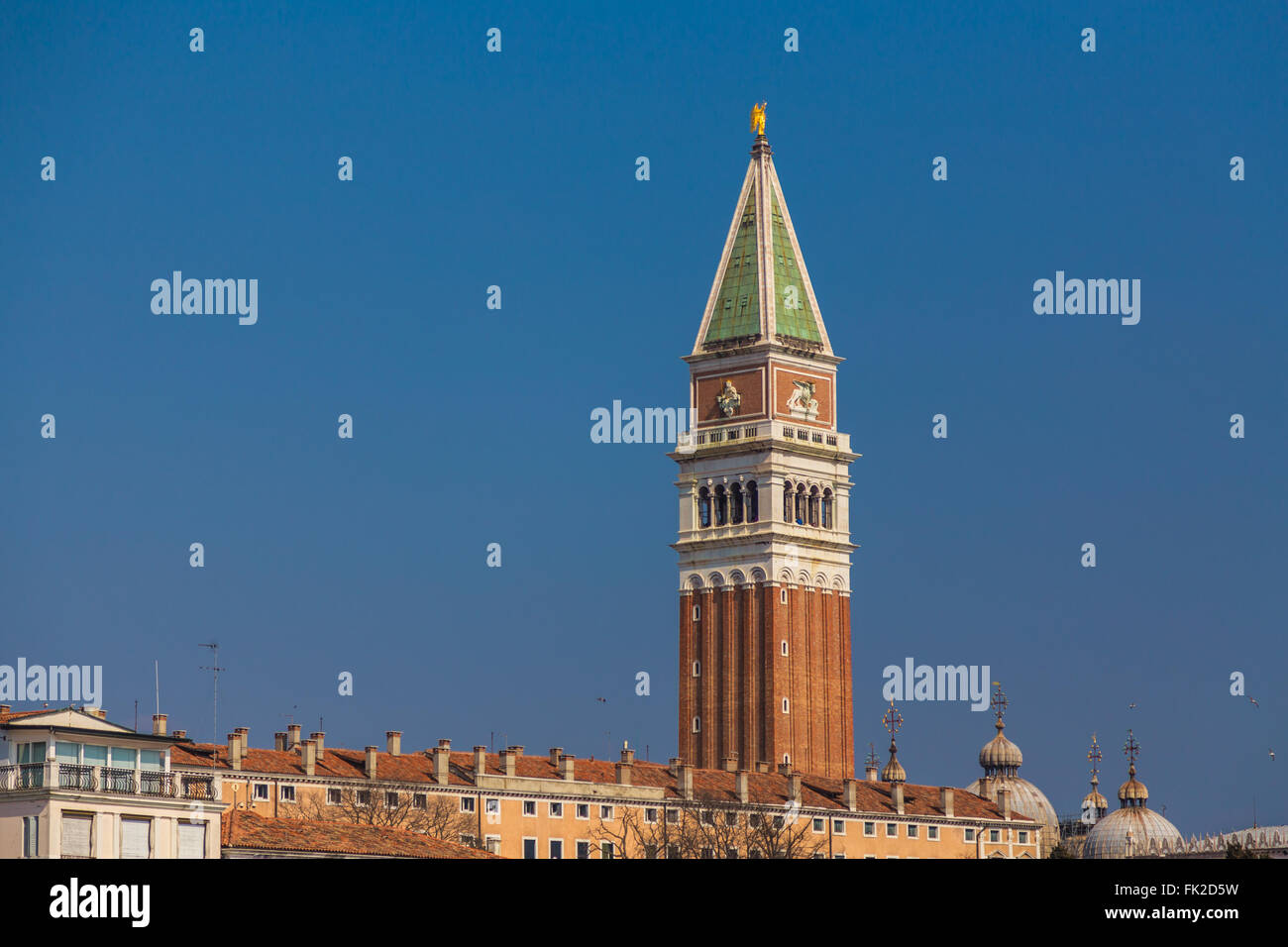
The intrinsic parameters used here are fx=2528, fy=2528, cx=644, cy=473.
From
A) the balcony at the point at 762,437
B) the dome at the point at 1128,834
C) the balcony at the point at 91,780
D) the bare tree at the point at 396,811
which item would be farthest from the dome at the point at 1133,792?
the balcony at the point at 91,780

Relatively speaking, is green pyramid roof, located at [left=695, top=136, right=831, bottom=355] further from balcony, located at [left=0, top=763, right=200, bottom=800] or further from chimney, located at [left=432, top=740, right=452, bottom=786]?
balcony, located at [left=0, top=763, right=200, bottom=800]

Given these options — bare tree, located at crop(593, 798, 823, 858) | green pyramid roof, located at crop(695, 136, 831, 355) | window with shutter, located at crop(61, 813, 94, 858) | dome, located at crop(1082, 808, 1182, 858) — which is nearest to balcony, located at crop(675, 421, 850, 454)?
green pyramid roof, located at crop(695, 136, 831, 355)

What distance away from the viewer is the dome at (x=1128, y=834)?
17425cm

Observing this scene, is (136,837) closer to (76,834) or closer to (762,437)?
(76,834)

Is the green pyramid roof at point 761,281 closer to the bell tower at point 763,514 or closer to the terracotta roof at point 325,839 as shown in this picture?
the bell tower at point 763,514

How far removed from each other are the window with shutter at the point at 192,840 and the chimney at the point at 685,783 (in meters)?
52.5

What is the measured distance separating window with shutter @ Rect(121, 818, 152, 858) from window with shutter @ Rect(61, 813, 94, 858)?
1245 millimetres

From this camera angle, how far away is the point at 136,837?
8425 centimetres

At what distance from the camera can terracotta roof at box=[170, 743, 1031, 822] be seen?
119 m
